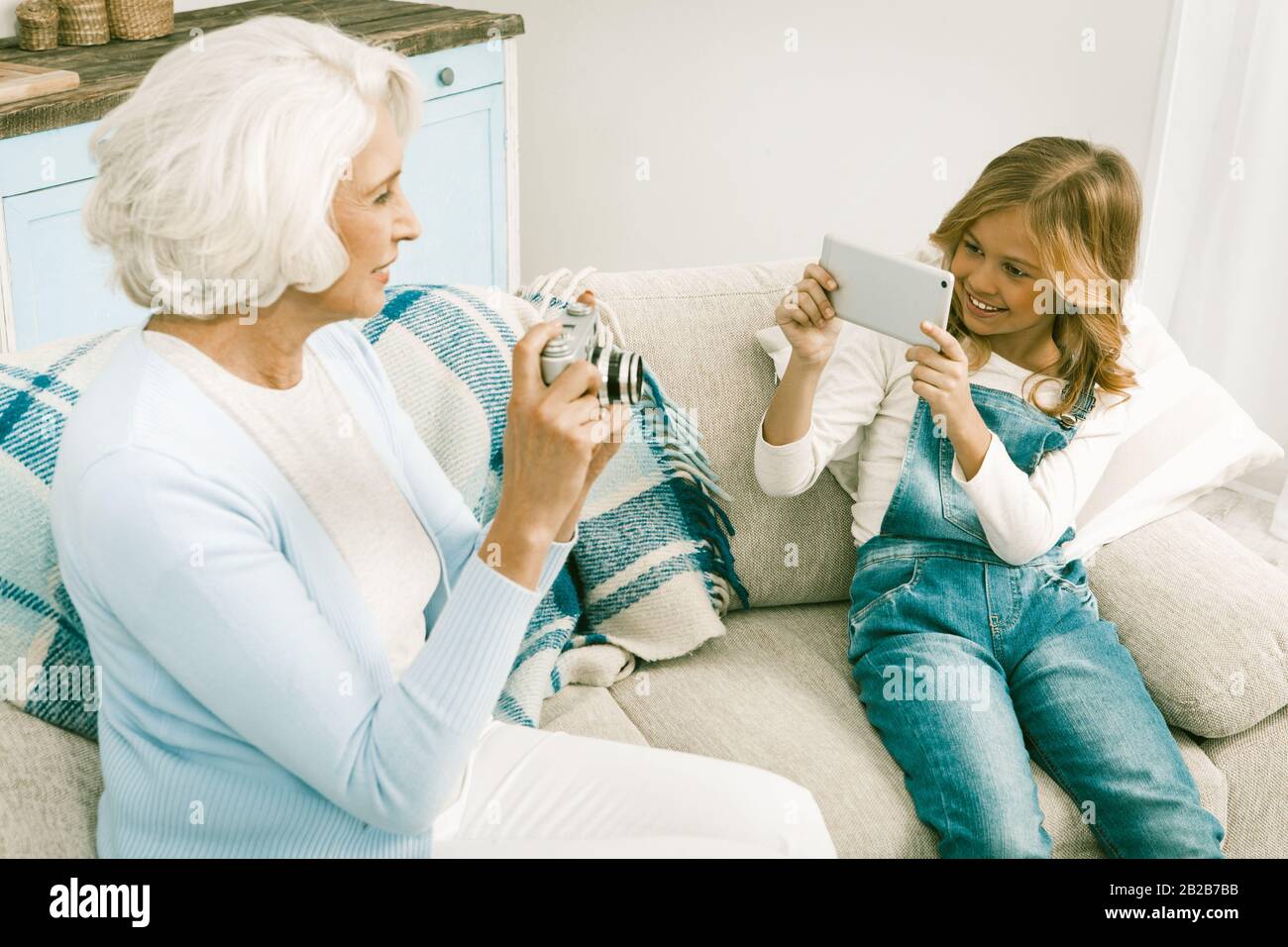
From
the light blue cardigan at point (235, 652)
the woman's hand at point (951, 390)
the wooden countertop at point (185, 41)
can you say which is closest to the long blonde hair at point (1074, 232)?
the woman's hand at point (951, 390)

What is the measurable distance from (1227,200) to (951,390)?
5.95 feet

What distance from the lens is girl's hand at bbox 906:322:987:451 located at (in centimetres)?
149

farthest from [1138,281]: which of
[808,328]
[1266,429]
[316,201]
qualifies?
[316,201]

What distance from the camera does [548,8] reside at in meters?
3.22

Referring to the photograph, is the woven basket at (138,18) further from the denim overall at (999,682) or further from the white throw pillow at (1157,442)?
the denim overall at (999,682)

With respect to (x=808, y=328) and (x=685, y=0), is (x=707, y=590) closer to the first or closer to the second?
(x=808, y=328)

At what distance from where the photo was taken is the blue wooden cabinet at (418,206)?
1.97 meters

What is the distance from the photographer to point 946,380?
1493 millimetres

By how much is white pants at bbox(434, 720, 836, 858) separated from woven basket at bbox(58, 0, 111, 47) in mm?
1749

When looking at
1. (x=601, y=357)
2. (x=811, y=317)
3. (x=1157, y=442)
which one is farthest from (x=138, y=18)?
(x=1157, y=442)

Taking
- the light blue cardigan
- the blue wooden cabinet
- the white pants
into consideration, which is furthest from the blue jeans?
the blue wooden cabinet

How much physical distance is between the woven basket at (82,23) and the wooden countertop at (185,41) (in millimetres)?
18

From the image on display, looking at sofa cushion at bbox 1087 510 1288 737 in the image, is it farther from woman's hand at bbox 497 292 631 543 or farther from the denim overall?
woman's hand at bbox 497 292 631 543

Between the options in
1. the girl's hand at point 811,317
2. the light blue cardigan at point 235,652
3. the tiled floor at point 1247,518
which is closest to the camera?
the light blue cardigan at point 235,652
